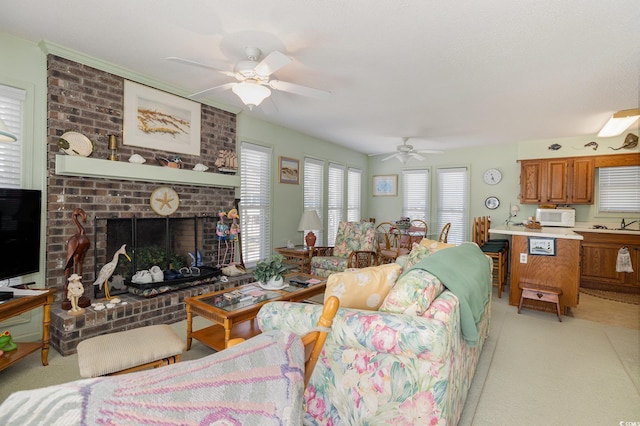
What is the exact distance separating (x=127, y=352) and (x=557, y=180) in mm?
6681

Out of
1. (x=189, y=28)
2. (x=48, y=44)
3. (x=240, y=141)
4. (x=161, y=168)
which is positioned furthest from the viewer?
(x=240, y=141)

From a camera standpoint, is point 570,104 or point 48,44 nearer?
point 48,44

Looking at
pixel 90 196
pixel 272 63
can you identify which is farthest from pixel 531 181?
pixel 90 196

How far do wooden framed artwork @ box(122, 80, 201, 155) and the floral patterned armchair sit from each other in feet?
7.72

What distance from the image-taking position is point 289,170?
5500 millimetres

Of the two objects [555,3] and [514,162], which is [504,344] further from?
[514,162]

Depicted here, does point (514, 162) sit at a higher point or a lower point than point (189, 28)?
lower

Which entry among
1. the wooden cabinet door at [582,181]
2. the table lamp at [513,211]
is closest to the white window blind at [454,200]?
the table lamp at [513,211]

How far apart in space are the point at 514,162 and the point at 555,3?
4.79 metres

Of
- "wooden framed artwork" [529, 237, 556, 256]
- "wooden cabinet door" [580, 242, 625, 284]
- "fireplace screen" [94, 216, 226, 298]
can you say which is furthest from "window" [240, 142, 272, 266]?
"wooden cabinet door" [580, 242, 625, 284]

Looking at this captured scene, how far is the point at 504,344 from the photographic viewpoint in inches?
120

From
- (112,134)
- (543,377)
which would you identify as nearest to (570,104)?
(543,377)

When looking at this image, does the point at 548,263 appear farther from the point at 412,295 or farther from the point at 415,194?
the point at 415,194

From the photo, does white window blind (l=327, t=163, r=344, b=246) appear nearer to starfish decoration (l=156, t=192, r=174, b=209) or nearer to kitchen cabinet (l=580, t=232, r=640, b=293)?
starfish decoration (l=156, t=192, r=174, b=209)
